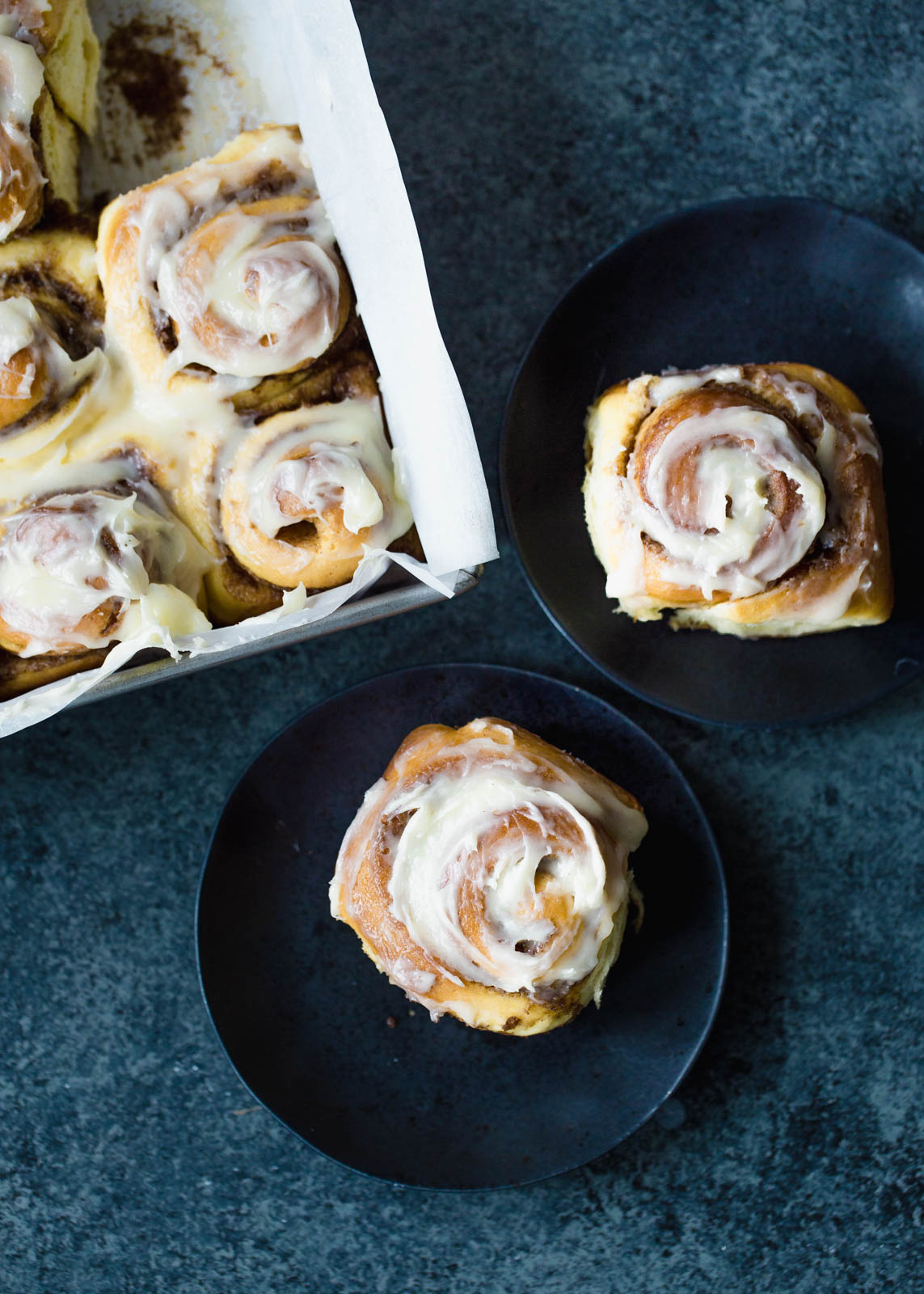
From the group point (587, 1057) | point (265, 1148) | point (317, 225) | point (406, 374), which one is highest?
point (317, 225)

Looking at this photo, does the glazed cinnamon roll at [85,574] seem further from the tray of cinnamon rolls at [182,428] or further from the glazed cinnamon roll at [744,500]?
the glazed cinnamon roll at [744,500]

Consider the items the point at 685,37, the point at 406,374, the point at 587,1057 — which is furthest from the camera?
the point at 685,37

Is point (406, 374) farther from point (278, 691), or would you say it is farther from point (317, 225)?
point (278, 691)

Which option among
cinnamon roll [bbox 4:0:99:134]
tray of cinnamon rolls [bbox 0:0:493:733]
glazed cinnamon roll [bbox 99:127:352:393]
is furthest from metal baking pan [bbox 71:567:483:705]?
cinnamon roll [bbox 4:0:99:134]

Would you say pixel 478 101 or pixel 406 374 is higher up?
pixel 478 101

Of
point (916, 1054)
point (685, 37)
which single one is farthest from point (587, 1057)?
point (685, 37)

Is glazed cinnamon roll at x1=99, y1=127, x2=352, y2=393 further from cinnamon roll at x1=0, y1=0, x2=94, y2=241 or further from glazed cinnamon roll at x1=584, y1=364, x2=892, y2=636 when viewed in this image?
glazed cinnamon roll at x1=584, y1=364, x2=892, y2=636

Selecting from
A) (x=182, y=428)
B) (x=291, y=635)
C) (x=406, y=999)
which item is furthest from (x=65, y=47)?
(x=406, y=999)
